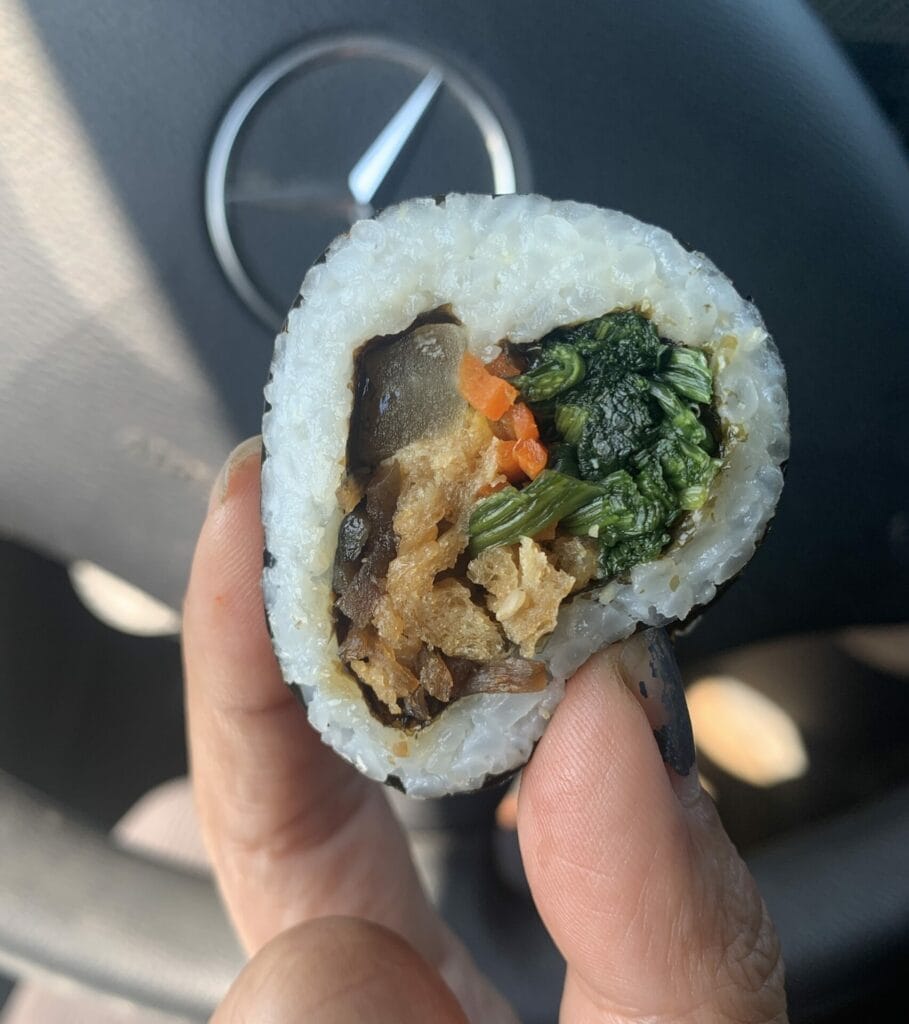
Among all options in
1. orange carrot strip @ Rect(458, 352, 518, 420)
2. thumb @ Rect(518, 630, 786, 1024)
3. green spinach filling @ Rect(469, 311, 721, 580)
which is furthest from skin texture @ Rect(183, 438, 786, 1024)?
orange carrot strip @ Rect(458, 352, 518, 420)

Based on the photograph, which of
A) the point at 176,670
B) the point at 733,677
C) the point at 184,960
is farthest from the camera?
the point at 176,670

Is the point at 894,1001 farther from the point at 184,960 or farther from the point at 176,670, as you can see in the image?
the point at 176,670

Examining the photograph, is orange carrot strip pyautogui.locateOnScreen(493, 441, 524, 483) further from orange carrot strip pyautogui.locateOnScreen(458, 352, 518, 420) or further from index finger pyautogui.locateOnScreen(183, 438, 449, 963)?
index finger pyautogui.locateOnScreen(183, 438, 449, 963)

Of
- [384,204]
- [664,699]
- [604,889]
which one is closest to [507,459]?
[664,699]

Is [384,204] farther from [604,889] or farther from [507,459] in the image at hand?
Result: [604,889]

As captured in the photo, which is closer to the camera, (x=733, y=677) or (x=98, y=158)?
(x=98, y=158)

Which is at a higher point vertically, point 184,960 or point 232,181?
point 232,181

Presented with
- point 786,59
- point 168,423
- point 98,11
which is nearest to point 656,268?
point 786,59
